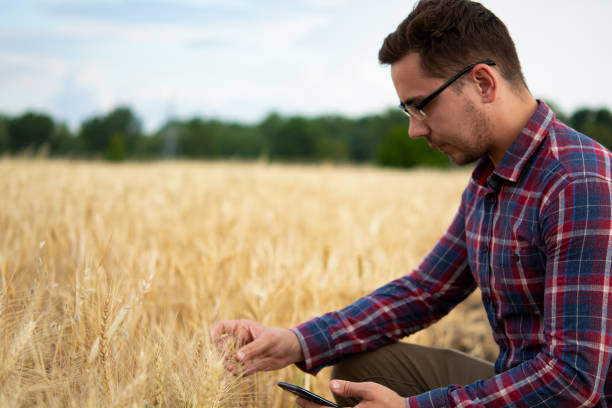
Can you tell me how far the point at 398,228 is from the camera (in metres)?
3.99

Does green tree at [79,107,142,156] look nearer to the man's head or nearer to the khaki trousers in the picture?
the khaki trousers

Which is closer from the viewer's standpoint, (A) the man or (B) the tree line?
(A) the man

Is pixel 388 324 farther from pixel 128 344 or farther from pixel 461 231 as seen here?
pixel 128 344

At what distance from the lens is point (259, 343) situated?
1.45 m

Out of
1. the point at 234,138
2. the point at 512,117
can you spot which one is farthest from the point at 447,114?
the point at 234,138

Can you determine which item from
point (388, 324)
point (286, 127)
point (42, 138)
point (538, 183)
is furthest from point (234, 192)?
point (286, 127)

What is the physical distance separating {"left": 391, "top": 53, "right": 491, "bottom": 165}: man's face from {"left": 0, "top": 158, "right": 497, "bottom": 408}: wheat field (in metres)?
0.79

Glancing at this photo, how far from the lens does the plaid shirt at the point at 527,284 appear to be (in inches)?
42.4

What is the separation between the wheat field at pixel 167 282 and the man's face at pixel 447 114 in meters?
0.79

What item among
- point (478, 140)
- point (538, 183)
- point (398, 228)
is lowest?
point (398, 228)

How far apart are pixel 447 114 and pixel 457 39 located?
20 cm

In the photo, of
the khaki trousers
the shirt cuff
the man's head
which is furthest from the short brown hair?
the khaki trousers

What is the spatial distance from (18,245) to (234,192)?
3.24 metres

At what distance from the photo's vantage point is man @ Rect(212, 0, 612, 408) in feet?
3.58
